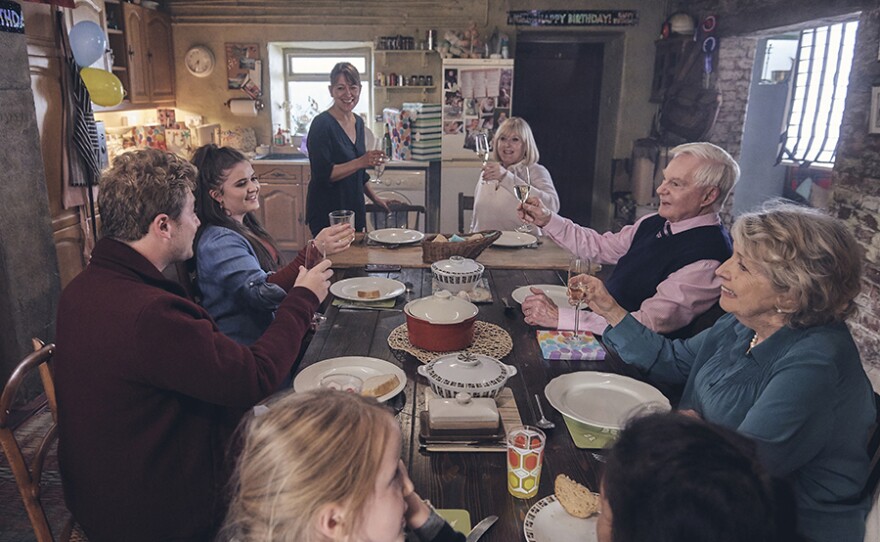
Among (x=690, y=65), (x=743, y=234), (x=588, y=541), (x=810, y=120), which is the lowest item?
(x=588, y=541)

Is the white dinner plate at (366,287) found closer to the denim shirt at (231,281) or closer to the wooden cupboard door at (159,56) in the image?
the denim shirt at (231,281)

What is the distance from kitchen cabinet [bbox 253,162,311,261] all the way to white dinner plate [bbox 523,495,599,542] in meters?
4.85

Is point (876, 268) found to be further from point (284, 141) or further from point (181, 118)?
point (181, 118)

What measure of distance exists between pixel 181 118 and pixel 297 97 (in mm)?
1150

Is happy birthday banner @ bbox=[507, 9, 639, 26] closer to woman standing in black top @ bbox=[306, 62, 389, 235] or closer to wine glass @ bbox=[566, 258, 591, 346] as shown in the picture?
woman standing in black top @ bbox=[306, 62, 389, 235]

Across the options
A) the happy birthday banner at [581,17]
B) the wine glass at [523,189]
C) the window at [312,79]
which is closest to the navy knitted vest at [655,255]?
the wine glass at [523,189]

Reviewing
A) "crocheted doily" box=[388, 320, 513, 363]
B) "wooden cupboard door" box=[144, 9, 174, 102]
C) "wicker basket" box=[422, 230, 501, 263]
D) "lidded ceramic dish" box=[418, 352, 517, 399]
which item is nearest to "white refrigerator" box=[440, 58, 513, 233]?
"wooden cupboard door" box=[144, 9, 174, 102]

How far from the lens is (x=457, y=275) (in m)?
2.22

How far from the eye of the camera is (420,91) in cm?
603

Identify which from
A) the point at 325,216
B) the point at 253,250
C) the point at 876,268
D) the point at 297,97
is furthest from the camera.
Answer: the point at 297,97

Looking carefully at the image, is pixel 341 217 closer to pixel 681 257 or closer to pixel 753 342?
pixel 681 257

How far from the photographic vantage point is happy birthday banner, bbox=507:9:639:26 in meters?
5.68

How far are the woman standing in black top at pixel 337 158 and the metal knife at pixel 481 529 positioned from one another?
261cm

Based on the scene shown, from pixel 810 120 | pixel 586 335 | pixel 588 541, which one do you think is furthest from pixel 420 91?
pixel 588 541
